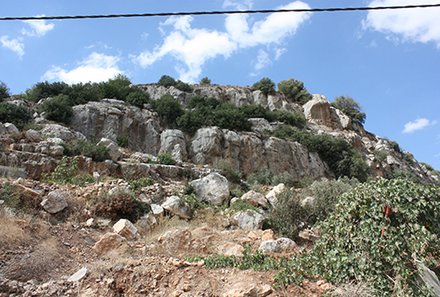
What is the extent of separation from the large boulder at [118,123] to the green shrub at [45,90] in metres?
2.47

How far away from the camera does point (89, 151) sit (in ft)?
39.9

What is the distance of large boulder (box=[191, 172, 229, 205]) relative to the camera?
10625 mm

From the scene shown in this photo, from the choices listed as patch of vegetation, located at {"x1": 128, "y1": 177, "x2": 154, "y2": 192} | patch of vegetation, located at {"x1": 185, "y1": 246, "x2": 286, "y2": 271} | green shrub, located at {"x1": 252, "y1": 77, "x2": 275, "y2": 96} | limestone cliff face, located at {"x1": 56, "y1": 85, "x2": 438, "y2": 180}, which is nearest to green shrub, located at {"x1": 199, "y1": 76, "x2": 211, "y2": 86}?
green shrub, located at {"x1": 252, "y1": 77, "x2": 275, "y2": 96}

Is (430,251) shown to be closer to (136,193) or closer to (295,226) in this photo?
(295,226)

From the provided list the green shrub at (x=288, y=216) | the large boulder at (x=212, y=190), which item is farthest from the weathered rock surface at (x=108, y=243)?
the large boulder at (x=212, y=190)

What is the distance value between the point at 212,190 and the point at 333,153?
13.5 metres

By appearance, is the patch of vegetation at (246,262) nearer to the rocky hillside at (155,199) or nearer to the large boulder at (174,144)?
the rocky hillside at (155,199)

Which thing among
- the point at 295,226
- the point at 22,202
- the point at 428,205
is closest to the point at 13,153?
the point at 22,202

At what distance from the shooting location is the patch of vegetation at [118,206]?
28.2 ft

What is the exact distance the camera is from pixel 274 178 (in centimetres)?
1617

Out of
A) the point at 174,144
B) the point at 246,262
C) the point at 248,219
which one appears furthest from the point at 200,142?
the point at 246,262

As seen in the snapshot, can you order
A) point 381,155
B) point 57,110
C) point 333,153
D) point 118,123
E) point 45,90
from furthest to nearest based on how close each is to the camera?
point 381,155 < point 333,153 < point 45,90 < point 118,123 < point 57,110

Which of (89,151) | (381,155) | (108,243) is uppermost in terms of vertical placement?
(381,155)

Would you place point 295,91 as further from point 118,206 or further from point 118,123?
point 118,206
